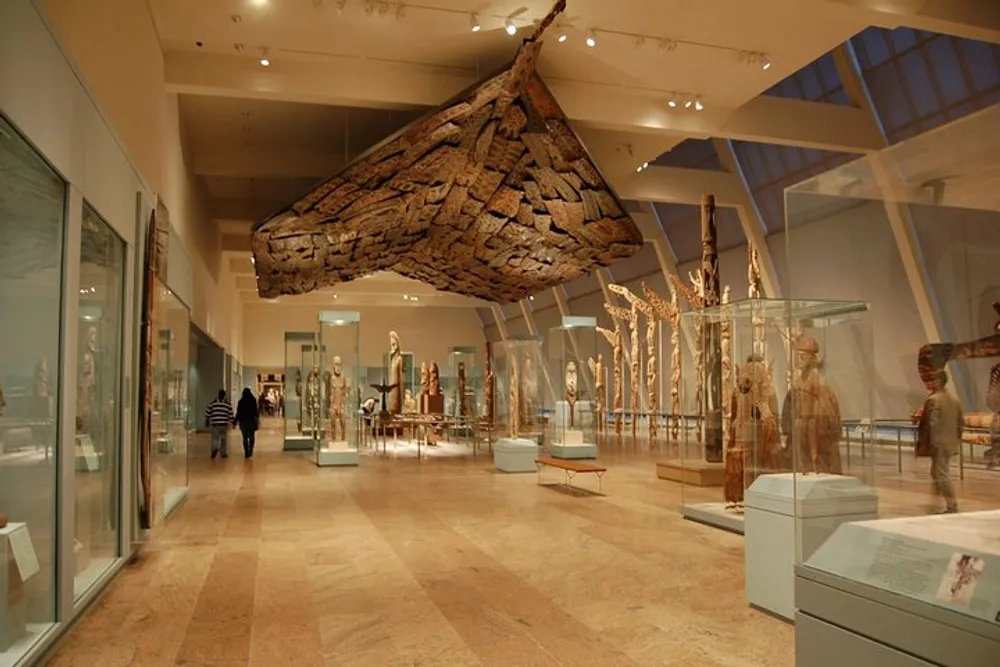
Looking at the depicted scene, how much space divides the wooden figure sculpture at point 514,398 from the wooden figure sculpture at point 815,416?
13415 mm

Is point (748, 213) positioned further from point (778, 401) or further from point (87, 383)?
point (87, 383)

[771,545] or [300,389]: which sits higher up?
[300,389]

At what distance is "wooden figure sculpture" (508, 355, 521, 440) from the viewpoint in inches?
683

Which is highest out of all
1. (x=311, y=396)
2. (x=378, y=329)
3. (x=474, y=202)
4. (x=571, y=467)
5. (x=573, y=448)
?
(x=474, y=202)

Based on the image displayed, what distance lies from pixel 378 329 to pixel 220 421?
1745 cm

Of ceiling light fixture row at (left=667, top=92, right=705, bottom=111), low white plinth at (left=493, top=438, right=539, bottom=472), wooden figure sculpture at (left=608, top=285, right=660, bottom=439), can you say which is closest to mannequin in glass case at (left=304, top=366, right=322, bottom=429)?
low white plinth at (left=493, top=438, right=539, bottom=472)

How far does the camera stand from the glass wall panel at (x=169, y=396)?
283 inches

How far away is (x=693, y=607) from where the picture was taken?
193 inches

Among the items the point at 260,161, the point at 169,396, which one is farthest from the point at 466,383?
the point at 169,396

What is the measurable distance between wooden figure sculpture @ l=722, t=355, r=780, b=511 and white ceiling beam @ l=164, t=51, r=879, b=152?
493cm

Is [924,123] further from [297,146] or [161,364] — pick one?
[161,364]

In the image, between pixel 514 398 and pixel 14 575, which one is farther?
pixel 514 398

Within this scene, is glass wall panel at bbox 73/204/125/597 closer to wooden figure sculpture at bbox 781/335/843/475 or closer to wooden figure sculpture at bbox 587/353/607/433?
wooden figure sculpture at bbox 781/335/843/475

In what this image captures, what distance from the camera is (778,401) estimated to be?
27.5ft
